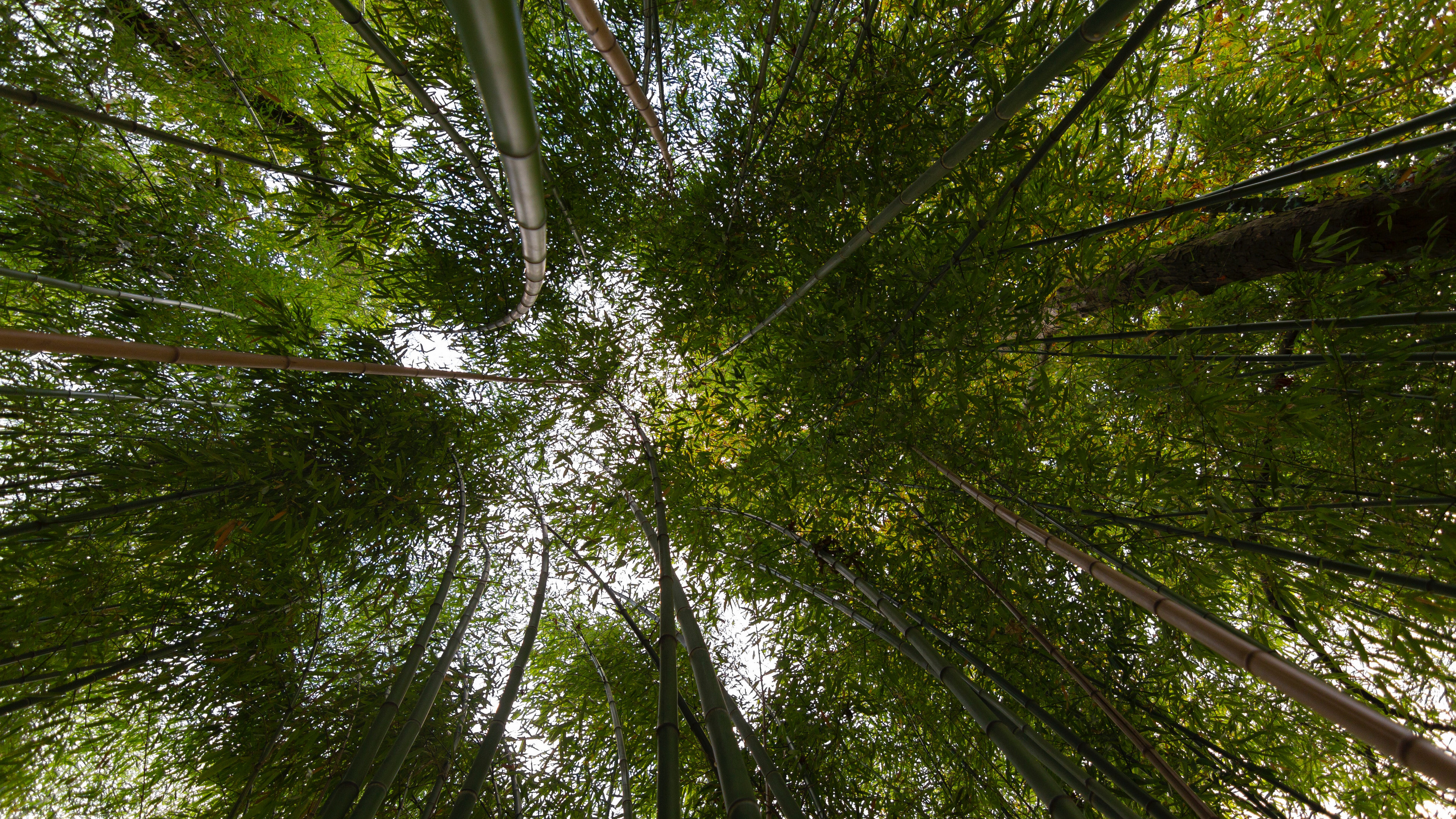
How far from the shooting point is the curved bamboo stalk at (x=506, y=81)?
98cm

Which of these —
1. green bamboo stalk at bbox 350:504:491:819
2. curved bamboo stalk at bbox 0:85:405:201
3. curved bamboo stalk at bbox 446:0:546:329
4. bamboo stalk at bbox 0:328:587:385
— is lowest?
green bamboo stalk at bbox 350:504:491:819

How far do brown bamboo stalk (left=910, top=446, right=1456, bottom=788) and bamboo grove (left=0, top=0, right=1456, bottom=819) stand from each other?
0.78 feet

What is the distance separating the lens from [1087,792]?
4.94ft

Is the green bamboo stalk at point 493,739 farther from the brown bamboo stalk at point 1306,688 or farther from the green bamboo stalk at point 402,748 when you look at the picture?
the brown bamboo stalk at point 1306,688

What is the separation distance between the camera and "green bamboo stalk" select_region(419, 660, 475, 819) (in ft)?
6.53

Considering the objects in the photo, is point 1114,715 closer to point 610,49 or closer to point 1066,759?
point 1066,759

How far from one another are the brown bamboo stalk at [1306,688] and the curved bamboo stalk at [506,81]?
5.05ft

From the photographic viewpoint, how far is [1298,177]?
165cm

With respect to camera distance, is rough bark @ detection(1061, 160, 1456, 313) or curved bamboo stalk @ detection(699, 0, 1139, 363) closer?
curved bamboo stalk @ detection(699, 0, 1139, 363)

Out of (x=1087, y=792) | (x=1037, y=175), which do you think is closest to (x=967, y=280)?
(x=1037, y=175)

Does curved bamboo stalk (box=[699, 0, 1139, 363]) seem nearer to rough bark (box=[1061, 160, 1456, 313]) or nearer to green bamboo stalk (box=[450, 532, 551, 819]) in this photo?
rough bark (box=[1061, 160, 1456, 313])

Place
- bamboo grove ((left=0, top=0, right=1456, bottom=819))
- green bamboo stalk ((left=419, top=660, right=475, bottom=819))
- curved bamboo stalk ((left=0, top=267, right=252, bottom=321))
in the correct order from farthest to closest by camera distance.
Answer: curved bamboo stalk ((left=0, top=267, right=252, bottom=321))
bamboo grove ((left=0, top=0, right=1456, bottom=819))
green bamboo stalk ((left=419, top=660, right=475, bottom=819))

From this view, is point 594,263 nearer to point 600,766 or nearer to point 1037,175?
point 1037,175

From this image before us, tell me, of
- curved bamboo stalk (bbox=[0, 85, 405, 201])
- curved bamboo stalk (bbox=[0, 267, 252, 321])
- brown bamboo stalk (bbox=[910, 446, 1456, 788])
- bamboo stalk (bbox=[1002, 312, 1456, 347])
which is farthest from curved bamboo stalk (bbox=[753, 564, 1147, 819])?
curved bamboo stalk (bbox=[0, 267, 252, 321])
